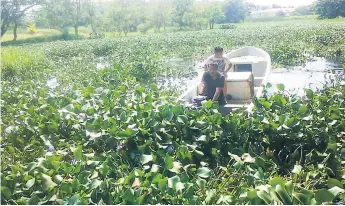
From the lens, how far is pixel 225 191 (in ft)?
5.17

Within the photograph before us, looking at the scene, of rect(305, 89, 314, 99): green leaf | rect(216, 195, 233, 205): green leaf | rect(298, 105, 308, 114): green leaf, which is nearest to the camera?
rect(216, 195, 233, 205): green leaf

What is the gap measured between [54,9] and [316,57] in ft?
14.2

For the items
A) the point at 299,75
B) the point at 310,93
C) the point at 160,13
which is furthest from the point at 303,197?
the point at 299,75

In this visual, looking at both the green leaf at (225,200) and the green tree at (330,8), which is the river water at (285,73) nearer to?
the green tree at (330,8)

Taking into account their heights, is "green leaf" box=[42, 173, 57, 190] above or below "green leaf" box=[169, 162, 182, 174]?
above

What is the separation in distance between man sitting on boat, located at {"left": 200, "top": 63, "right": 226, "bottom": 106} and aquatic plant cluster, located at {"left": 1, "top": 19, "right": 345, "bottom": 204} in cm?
58

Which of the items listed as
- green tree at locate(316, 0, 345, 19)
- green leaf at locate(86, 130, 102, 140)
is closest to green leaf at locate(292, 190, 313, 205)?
green leaf at locate(86, 130, 102, 140)

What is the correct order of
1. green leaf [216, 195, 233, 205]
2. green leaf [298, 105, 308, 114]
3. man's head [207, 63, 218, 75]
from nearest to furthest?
green leaf [216, 195, 233, 205]
green leaf [298, 105, 308, 114]
man's head [207, 63, 218, 75]

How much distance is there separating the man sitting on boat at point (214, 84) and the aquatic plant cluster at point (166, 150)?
58 cm

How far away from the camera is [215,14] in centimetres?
321

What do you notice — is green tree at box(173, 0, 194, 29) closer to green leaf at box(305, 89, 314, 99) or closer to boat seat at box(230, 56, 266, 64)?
boat seat at box(230, 56, 266, 64)

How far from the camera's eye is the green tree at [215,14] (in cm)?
316

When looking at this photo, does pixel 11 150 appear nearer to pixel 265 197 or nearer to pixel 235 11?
pixel 265 197

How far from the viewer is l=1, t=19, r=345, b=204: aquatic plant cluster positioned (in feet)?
4.59
